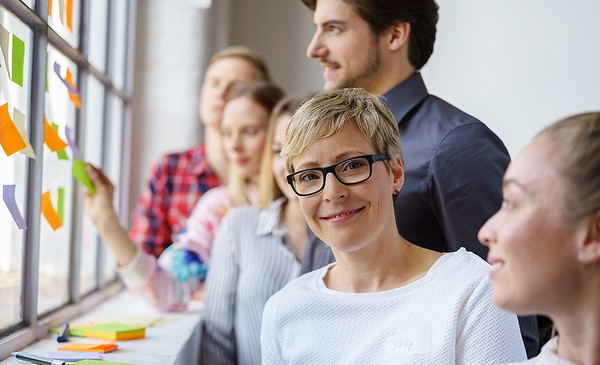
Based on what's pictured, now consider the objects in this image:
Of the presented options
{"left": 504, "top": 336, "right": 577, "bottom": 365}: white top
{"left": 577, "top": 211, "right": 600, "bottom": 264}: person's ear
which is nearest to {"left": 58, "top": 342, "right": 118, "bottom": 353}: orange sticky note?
{"left": 504, "top": 336, "right": 577, "bottom": 365}: white top

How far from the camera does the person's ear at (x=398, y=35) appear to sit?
1797 mm

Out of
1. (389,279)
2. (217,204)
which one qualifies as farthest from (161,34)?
(389,279)

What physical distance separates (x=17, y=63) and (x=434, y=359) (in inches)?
44.3

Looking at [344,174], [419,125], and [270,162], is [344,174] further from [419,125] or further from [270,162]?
[270,162]

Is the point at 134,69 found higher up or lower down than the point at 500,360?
higher up

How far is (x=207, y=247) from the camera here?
2.81m

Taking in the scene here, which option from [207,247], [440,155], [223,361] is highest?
[440,155]

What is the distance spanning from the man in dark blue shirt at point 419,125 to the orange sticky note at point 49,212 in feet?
2.45

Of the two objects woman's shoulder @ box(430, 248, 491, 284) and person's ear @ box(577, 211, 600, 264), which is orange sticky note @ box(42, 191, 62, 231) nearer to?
woman's shoulder @ box(430, 248, 491, 284)

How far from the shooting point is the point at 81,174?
2260 mm

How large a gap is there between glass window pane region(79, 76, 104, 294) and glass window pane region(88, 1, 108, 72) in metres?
0.10

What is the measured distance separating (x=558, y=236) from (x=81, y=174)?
1.69m

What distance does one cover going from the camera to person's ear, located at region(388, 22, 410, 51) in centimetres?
180

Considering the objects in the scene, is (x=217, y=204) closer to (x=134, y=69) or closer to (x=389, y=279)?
(x=134, y=69)
